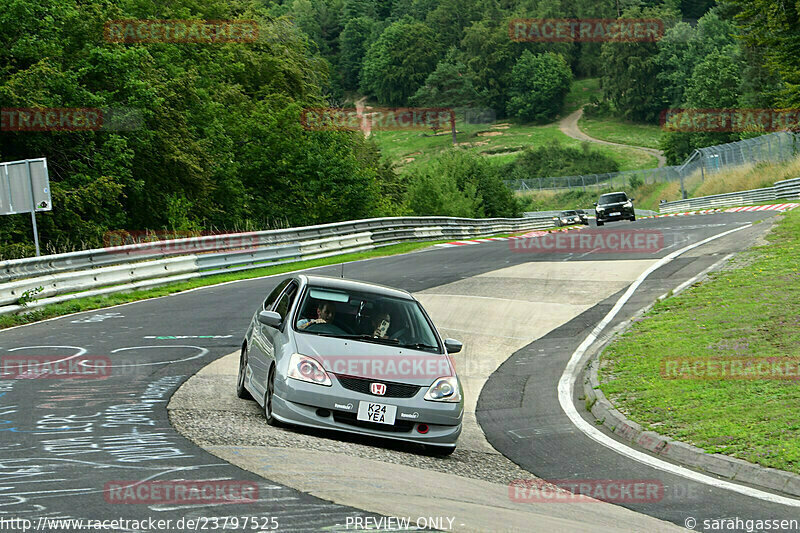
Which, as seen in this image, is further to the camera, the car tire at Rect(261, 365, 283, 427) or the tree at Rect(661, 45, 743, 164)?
the tree at Rect(661, 45, 743, 164)

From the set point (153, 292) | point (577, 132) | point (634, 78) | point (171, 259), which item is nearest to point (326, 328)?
point (153, 292)

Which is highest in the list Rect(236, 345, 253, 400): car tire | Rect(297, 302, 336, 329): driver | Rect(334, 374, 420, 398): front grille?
Rect(297, 302, 336, 329): driver

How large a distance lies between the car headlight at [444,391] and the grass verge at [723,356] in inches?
92.6

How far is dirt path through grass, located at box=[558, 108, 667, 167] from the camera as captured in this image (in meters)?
131

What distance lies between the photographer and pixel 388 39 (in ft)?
606

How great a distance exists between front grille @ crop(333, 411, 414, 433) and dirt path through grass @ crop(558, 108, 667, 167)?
12061 cm

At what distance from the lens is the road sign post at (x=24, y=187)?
61.5ft

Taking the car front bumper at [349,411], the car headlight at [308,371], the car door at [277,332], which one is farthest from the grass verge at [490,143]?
the car headlight at [308,371]

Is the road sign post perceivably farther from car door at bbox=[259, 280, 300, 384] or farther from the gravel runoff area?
the gravel runoff area

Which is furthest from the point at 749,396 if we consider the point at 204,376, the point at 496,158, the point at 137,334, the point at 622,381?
the point at 496,158

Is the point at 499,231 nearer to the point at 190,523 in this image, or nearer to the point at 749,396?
the point at 749,396

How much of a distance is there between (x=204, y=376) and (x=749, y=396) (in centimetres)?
675

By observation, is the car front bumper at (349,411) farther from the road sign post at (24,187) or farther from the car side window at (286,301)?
the road sign post at (24,187)

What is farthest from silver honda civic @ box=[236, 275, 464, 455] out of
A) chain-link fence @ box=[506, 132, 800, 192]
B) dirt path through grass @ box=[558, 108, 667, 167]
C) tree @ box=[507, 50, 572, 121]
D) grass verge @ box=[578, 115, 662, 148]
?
tree @ box=[507, 50, 572, 121]
